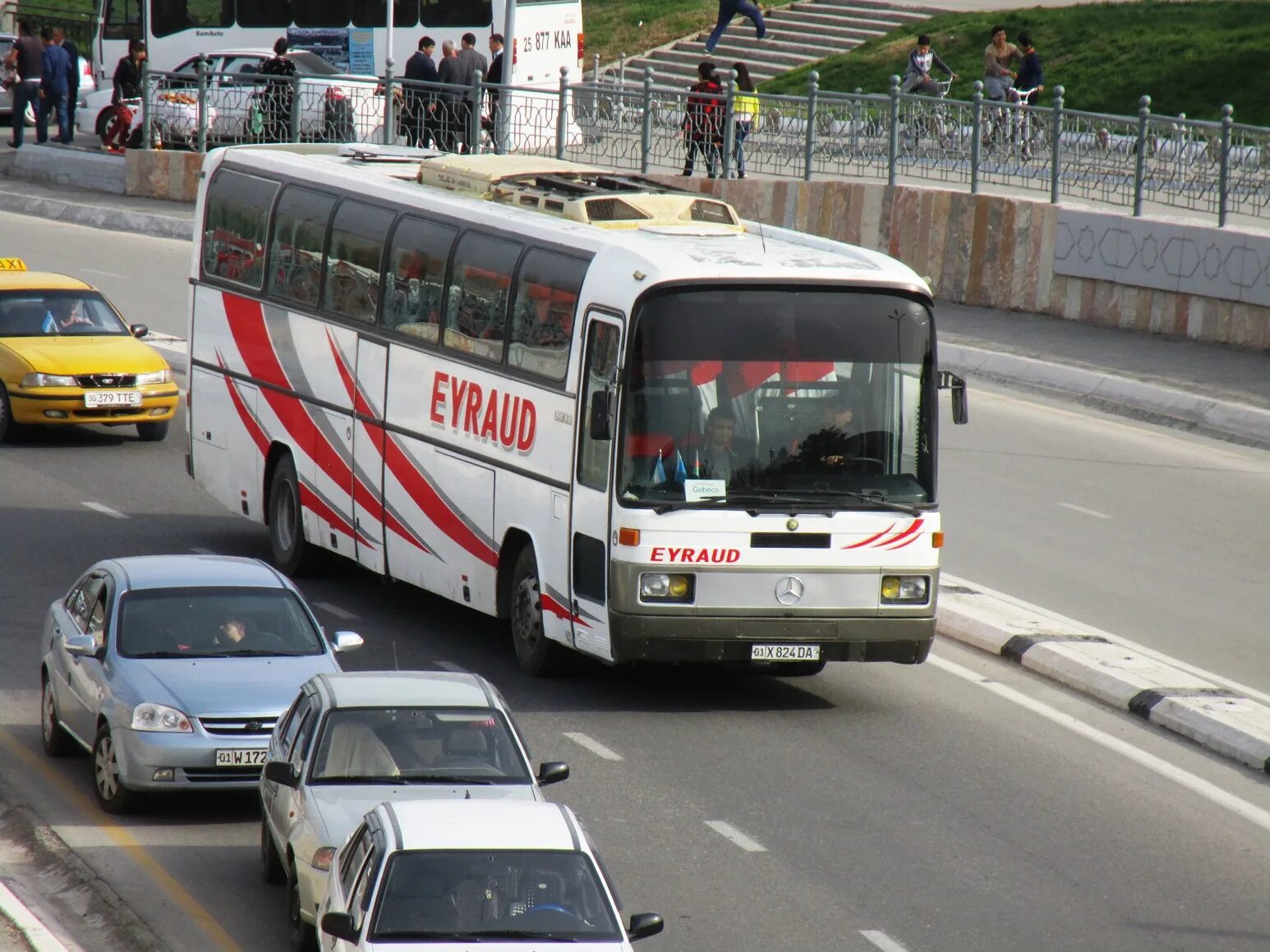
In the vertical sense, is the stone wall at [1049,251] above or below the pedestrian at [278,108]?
below

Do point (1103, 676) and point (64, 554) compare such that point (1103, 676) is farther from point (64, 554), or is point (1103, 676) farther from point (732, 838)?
point (64, 554)

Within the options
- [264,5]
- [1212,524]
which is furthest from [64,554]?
[264,5]

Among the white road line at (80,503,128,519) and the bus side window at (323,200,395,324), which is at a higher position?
the bus side window at (323,200,395,324)

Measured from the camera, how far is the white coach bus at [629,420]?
1311cm

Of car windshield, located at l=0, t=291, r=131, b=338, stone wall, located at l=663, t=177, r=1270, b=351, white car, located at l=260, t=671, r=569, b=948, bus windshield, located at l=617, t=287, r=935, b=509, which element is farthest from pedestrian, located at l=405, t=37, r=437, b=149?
white car, located at l=260, t=671, r=569, b=948

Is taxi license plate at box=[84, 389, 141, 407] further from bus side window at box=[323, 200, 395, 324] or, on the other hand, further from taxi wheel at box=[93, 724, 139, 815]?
taxi wheel at box=[93, 724, 139, 815]

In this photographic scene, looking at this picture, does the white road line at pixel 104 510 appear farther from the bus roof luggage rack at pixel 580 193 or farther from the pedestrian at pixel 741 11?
the pedestrian at pixel 741 11

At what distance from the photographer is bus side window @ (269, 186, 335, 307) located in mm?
17328

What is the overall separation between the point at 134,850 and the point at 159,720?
2.33 feet

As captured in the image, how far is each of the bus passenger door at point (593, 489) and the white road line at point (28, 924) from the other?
4587 millimetres

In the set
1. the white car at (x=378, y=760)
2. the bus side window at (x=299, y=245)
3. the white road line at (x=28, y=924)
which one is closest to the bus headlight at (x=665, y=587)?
the white car at (x=378, y=760)

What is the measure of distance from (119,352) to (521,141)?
38.0 ft

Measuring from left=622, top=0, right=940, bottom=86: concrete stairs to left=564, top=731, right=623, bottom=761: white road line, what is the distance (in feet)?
121

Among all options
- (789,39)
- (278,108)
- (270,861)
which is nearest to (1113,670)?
(270,861)
